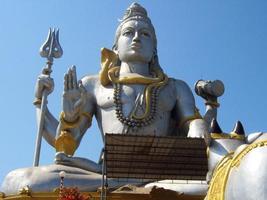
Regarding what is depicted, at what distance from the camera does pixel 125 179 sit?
8.98 metres

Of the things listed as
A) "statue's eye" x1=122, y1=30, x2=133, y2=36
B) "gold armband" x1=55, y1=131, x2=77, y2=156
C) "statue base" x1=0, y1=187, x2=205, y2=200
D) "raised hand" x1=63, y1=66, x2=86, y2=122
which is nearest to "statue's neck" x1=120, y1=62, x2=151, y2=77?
"statue's eye" x1=122, y1=30, x2=133, y2=36

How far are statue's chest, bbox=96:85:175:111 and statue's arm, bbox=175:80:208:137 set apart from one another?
16 centimetres

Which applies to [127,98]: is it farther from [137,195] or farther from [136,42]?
[137,195]

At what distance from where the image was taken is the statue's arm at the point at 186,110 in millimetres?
9758

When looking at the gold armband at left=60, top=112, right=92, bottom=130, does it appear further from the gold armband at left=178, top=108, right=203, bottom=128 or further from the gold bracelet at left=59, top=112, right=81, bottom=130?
the gold armband at left=178, top=108, right=203, bottom=128

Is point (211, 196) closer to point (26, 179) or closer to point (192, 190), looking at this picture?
point (192, 190)

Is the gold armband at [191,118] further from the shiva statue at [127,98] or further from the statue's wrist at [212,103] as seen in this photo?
the statue's wrist at [212,103]

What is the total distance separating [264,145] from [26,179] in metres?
6.37

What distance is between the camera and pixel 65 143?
9844 mm

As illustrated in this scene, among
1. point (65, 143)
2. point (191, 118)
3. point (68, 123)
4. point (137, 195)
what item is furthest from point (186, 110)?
point (137, 195)

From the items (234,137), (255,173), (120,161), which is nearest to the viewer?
(255,173)

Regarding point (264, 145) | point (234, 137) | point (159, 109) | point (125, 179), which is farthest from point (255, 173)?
point (159, 109)

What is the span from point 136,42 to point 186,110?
151 cm

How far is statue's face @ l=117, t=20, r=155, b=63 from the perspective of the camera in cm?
1038
